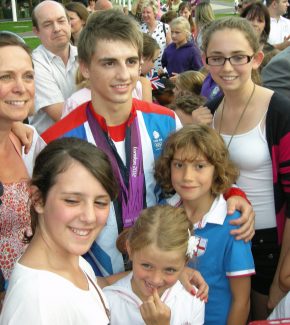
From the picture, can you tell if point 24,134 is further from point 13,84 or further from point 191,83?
point 191,83

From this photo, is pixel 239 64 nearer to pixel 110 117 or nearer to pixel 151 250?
pixel 110 117

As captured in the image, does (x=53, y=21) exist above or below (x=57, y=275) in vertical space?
above

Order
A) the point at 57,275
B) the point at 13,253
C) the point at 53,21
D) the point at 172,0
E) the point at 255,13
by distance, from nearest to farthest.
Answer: the point at 57,275 < the point at 13,253 < the point at 53,21 < the point at 255,13 < the point at 172,0

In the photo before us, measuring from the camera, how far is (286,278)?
8.49 ft

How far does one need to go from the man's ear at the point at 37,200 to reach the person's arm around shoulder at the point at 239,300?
1.20m

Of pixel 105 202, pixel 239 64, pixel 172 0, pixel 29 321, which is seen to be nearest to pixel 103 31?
pixel 239 64

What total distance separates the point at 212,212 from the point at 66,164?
105 cm

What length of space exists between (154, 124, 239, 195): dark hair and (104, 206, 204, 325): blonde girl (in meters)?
0.37

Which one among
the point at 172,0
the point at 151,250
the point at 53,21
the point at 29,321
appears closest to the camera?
the point at 29,321

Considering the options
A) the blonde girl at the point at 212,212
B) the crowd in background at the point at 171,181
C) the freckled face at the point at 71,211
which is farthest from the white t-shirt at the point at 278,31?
the freckled face at the point at 71,211

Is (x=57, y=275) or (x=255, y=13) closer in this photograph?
(x=57, y=275)

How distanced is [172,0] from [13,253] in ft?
43.0

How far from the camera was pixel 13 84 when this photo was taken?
238 centimetres

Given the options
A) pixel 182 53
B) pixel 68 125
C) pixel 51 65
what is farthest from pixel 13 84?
pixel 182 53
